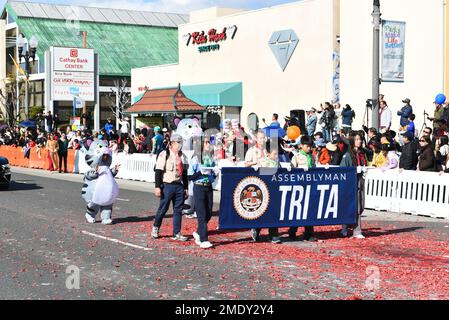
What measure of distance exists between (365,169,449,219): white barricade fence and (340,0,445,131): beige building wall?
11.0 m

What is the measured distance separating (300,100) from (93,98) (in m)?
19.4

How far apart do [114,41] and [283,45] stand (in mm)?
34632

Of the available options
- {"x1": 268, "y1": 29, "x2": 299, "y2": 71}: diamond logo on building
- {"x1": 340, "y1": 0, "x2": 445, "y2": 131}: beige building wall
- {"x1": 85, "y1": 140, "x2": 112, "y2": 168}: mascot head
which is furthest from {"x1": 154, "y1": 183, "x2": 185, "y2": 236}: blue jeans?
{"x1": 268, "y1": 29, "x2": 299, "y2": 71}: diamond logo on building

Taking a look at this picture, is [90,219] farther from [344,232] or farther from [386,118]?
[386,118]

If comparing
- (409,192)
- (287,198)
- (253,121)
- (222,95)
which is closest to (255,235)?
(287,198)

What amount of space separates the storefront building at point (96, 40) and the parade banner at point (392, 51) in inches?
1732

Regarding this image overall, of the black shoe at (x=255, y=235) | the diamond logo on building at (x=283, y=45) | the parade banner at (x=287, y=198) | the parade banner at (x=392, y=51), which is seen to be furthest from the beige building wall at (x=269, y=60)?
the black shoe at (x=255, y=235)

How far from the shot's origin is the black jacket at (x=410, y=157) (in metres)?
17.6

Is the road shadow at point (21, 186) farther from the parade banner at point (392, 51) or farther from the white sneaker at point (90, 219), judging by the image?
the parade banner at point (392, 51)

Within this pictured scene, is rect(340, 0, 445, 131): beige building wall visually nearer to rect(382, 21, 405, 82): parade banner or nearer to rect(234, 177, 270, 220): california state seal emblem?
rect(382, 21, 405, 82): parade banner

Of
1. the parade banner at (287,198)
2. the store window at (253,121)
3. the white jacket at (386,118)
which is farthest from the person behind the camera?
the store window at (253,121)

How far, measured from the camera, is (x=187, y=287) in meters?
8.67

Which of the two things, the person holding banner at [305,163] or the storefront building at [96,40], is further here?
the storefront building at [96,40]
